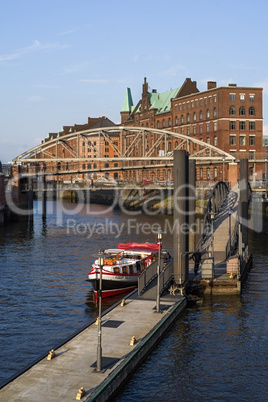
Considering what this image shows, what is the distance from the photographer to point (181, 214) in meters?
39.8

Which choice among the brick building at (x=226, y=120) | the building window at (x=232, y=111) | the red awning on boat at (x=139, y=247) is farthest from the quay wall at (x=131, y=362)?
the building window at (x=232, y=111)

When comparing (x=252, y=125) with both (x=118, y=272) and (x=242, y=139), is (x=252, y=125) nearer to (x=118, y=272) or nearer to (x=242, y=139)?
(x=242, y=139)

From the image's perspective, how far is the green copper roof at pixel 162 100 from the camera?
161 metres

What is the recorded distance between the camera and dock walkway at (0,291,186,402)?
22750mm

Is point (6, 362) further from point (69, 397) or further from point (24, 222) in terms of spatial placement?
point (24, 222)

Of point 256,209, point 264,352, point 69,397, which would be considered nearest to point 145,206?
point 256,209

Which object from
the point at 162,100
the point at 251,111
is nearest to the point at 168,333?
the point at 251,111

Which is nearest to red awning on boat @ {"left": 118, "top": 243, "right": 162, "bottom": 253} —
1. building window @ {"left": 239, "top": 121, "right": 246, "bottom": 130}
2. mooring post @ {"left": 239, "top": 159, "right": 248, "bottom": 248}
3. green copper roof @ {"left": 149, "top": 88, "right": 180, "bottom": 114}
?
mooring post @ {"left": 239, "top": 159, "right": 248, "bottom": 248}

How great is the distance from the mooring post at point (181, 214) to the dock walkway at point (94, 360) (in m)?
4.51

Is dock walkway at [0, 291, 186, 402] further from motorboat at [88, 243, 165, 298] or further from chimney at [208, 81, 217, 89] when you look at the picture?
chimney at [208, 81, 217, 89]

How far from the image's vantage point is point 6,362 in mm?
29578

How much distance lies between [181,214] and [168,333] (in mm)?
9181

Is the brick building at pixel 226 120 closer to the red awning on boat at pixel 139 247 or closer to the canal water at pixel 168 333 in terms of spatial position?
the canal water at pixel 168 333

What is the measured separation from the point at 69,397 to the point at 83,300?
21.4 m
